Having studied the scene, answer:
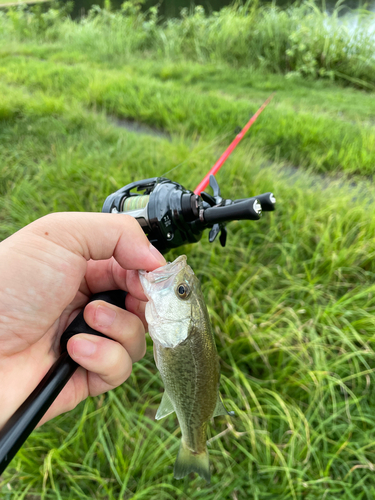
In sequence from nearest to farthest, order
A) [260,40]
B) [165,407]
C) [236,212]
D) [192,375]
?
1. [236,212]
2. [192,375]
3. [165,407]
4. [260,40]

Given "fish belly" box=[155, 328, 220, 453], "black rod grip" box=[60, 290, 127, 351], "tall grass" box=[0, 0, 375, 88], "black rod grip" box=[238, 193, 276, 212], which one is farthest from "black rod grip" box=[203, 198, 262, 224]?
"tall grass" box=[0, 0, 375, 88]

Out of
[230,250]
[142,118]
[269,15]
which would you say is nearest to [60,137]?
[142,118]

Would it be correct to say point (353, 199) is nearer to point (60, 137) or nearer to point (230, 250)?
point (230, 250)

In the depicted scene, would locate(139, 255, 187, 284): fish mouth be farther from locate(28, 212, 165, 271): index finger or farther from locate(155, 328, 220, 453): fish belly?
locate(155, 328, 220, 453): fish belly

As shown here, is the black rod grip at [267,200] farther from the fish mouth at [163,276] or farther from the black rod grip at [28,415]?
the black rod grip at [28,415]

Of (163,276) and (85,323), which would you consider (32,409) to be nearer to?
(85,323)

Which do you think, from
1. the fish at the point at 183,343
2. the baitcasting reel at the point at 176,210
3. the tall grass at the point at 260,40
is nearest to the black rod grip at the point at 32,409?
the fish at the point at 183,343

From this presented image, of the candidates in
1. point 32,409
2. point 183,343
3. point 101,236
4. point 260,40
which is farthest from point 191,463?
point 260,40
